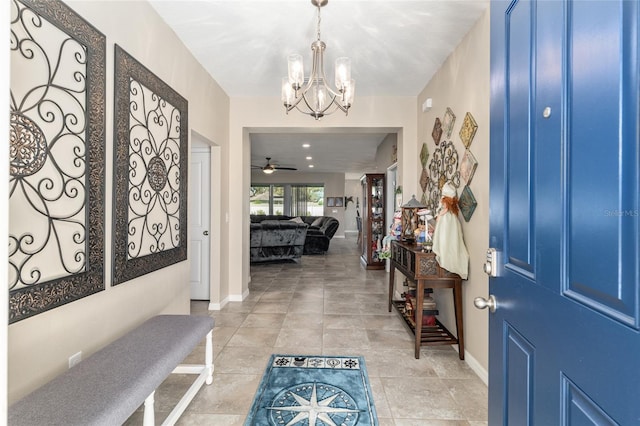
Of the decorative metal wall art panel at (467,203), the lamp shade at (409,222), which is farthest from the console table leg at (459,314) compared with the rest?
the lamp shade at (409,222)

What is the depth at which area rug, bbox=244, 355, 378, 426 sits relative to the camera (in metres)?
1.77

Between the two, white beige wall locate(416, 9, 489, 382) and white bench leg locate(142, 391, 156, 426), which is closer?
white bench leg locate(142, 391, 156, 426)

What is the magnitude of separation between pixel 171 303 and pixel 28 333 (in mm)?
1236

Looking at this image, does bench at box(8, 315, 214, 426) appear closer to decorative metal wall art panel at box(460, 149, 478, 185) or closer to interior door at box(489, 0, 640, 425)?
interior door at box(489, 0, 640, 425)

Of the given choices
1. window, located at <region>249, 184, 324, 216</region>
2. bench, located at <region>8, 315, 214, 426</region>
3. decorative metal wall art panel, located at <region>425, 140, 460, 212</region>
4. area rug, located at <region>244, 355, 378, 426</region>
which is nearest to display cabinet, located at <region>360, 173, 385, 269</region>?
decorative metal wall art panel, located at <region>425, 140, 460, 212</region>

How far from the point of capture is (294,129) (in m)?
4.13

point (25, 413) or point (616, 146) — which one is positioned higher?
point (616, 146)

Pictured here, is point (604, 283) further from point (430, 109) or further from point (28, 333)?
point (430, 109)

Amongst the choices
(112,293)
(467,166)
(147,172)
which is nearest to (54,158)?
(147,172)

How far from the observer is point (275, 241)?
6.87 meters

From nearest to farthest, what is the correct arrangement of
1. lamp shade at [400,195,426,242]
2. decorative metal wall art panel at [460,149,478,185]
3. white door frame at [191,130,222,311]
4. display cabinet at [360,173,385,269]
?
decorative metal wall art panel at [460,149,478,185], lamp shade at [400,195,426,242], white door frame at [191,130,222,311], display cabinet at [360,173,385,269]

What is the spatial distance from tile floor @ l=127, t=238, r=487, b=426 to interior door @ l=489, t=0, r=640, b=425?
101 centimetres

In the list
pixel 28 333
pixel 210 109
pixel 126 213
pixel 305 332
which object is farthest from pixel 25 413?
pixel 210 109

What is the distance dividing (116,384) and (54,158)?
104 centimetres
